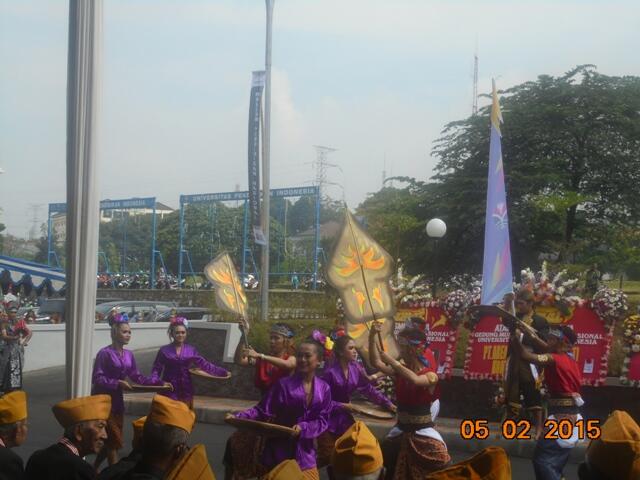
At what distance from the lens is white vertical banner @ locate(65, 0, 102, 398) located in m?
4.72

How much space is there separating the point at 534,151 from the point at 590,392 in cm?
1540

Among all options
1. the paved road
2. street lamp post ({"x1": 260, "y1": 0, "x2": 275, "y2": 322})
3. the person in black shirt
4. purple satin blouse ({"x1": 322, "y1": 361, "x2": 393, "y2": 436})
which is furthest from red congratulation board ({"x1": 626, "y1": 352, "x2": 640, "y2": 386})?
street lamp post ({"x1": 260, "y1": 0, "x2": 275, "y2": 322})

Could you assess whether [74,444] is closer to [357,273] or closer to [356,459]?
[356,459]

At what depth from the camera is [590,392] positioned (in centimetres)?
1055

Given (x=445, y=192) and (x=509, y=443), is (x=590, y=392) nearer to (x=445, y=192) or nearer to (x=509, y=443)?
(x=509, y=443)

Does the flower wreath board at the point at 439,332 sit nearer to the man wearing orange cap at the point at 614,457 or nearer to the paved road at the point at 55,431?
the paved road at the point at 55,431

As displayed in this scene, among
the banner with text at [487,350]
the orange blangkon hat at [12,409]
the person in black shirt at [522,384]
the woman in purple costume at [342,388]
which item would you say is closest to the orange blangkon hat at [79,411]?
the orange blangkon hat at [12,409]

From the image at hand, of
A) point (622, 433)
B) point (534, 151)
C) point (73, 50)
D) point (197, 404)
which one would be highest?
point (534, 151)

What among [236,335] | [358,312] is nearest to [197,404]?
[236,335]

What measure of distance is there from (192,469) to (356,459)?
0.75 metres

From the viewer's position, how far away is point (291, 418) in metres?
5.42

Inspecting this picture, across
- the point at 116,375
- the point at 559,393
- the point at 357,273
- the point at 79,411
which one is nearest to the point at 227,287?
the point at 116,375

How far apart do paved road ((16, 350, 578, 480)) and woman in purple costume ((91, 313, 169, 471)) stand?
132 cm

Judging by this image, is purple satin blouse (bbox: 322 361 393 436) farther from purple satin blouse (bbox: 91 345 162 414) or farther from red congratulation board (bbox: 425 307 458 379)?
red congratulation board (bbox: 425 307 458 379)
